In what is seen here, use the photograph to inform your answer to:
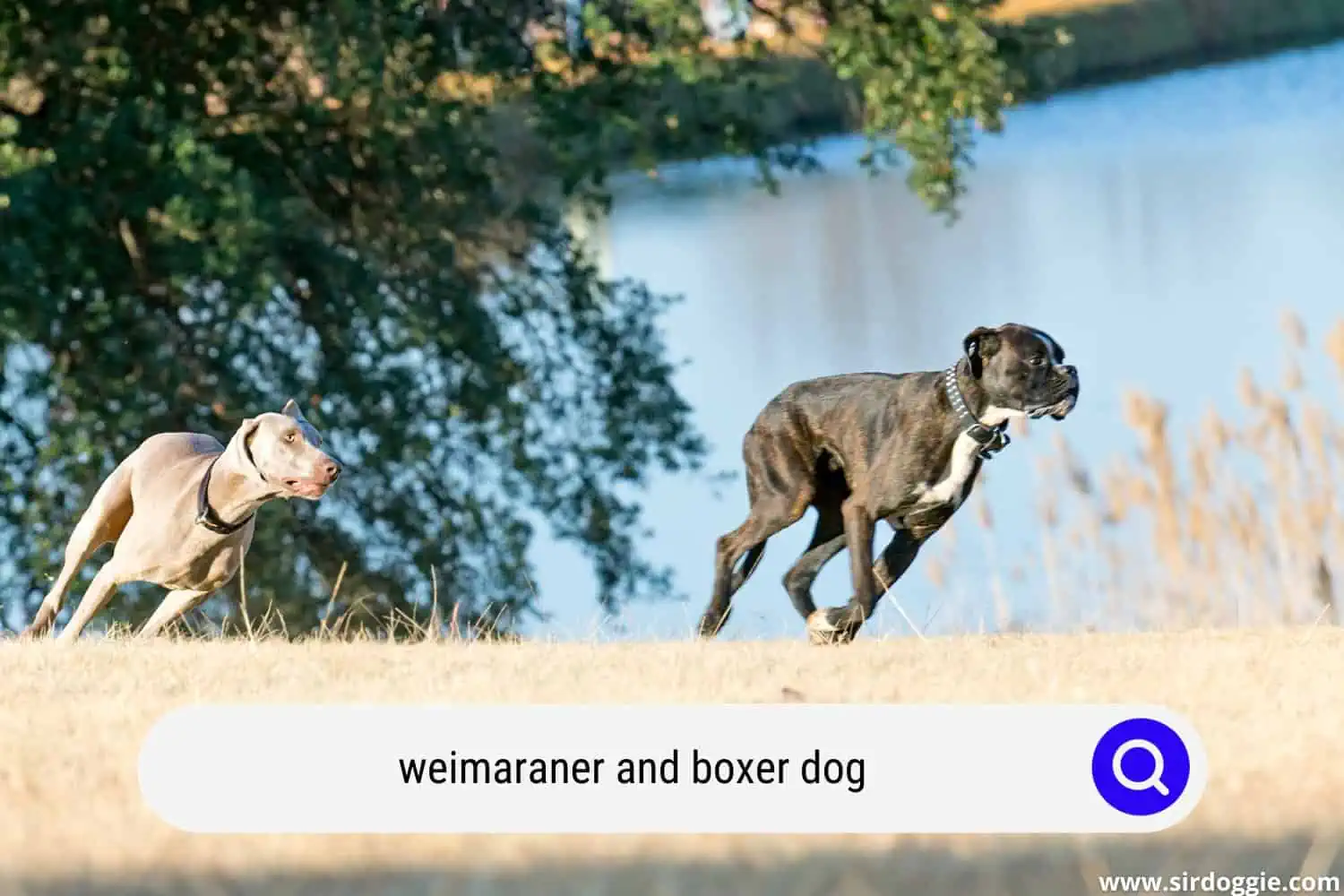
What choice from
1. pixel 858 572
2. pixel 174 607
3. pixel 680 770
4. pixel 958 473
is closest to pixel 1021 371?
pixel 958 473

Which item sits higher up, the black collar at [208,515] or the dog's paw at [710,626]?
the black collar at [208,515]

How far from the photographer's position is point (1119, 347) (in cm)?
1741

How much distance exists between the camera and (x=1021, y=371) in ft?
18.9

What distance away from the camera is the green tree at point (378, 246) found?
11.5 metres

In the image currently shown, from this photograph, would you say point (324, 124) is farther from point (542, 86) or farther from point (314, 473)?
point (314, 473)

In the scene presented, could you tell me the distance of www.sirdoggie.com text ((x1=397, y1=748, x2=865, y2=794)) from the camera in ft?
12.2

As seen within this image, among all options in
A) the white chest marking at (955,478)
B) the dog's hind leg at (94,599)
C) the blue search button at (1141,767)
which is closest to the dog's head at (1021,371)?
the white chest marking at (955,478)

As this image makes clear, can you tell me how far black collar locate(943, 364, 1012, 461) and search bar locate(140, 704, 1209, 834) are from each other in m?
2.03

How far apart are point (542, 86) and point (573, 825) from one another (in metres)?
9.12

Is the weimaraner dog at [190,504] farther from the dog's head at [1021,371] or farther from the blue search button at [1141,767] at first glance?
the blue search button at [1141,767]

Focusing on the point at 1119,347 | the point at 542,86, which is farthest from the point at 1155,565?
the point at 1119,347

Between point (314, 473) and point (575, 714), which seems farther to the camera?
point (314, 473)

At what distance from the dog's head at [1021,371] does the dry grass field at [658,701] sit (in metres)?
0.72

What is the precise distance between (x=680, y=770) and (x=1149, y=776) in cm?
88
